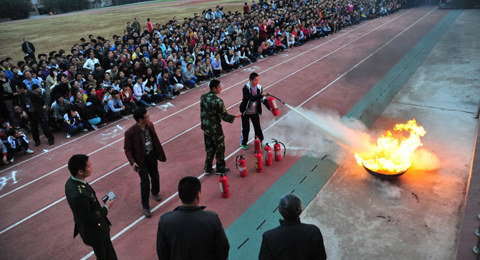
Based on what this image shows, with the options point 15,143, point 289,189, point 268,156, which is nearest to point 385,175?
point 289,189

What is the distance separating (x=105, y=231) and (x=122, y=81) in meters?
9.08

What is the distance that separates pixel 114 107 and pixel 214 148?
19.6ft

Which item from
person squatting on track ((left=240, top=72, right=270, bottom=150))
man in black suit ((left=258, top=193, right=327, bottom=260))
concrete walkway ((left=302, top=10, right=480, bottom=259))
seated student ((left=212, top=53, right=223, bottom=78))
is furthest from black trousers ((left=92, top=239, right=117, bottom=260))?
seated student ((left=212, top=53, right=223, bottom=78))

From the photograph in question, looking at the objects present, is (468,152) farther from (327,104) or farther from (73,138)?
(73,138)

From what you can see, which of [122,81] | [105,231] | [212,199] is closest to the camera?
[105,231]

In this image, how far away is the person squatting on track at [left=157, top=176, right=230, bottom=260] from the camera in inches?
113

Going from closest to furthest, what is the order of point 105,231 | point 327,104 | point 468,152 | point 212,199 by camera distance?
point 105,231, point 212,199, point 468,152, point 327,104

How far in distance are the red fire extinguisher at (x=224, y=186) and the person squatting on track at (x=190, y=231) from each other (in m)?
3.23

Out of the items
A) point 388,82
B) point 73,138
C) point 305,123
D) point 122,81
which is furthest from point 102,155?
point 388,82

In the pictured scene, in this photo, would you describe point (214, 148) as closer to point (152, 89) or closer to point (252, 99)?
point (252, 99)

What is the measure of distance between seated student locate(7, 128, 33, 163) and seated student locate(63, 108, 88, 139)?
1317mm

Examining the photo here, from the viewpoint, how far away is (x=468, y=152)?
285 inches

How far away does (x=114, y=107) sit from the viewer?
36.7 ft

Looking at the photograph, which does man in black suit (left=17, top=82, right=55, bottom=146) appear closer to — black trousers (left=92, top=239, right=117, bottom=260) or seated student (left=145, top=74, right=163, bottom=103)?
seated student (left=145, top=74, right=163, bottom=103)
